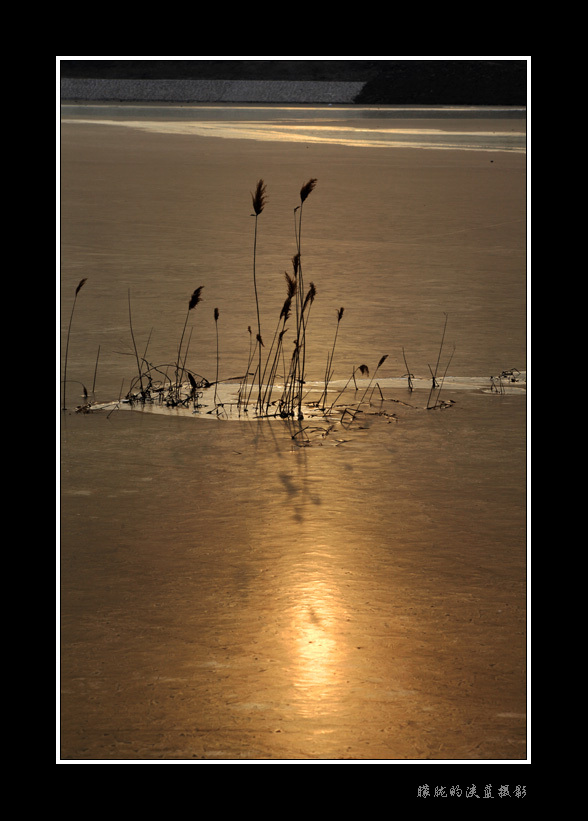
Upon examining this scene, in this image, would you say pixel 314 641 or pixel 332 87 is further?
pixel 332 87

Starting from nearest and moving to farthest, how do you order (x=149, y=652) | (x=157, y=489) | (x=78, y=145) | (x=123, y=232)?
(x=149, y=652) → (x=157, y=489) → (x=123, y=232) → (x=78, y=145)

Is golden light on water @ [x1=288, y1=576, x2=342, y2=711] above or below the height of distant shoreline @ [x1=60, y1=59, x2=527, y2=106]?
below

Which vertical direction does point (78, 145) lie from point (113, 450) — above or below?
above

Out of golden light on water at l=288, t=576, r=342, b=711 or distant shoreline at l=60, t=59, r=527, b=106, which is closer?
golden light on water at l=288, t=576, r=342, b=711

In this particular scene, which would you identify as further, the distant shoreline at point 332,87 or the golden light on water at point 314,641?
the distant shoreline at point 332,87

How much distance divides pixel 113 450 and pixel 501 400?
6.82 ft

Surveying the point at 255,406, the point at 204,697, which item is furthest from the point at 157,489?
the point at 204,697

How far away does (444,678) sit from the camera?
3189 mm

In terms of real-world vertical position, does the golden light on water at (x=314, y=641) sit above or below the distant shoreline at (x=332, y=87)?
below

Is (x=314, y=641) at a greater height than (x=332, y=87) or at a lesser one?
lesser

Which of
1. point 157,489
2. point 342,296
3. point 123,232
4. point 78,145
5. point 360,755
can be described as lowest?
point 360,755
